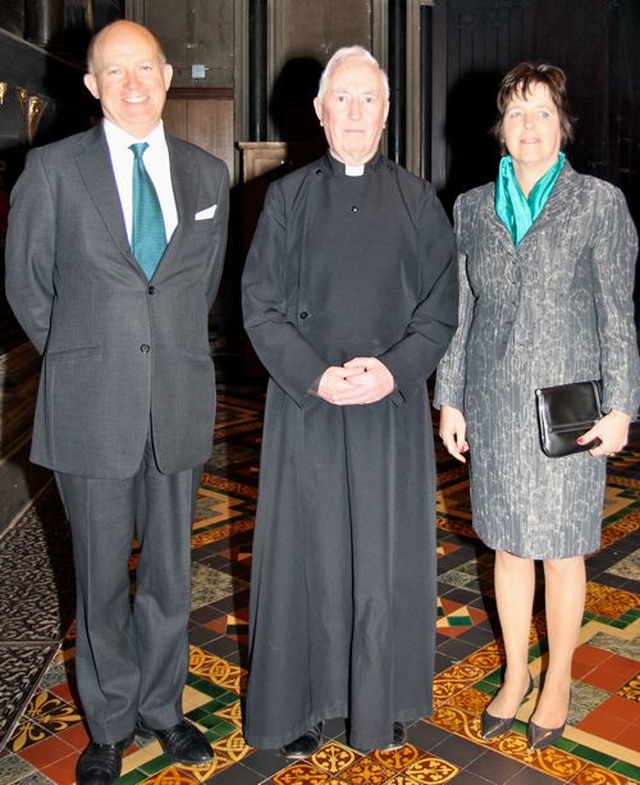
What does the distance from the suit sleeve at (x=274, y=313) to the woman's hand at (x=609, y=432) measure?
0.65 metres

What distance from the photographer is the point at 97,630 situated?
231 cm

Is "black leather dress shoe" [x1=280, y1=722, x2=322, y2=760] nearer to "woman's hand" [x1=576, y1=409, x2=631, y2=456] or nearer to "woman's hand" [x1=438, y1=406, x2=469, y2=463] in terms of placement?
"woman's hand" [x1=438, y1=406, x2=469, y2=463]

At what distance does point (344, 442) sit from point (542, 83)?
3.14ft

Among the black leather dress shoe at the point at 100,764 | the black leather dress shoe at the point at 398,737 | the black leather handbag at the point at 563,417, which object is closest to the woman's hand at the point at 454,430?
the black leather handbag at the point at 563,417

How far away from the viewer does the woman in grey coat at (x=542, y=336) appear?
7.57 ft

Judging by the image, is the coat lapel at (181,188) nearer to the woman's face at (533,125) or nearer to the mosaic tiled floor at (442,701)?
the woman's face at (533,125)

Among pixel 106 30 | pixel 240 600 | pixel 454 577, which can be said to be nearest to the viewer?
pixel 106 30

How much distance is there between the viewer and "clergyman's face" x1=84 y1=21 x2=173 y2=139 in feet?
7.11

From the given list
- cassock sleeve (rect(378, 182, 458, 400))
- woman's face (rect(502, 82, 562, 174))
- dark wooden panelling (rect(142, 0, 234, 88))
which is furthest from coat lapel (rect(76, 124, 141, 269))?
dark wooden panelling (rect(142, 0, 234, 88))

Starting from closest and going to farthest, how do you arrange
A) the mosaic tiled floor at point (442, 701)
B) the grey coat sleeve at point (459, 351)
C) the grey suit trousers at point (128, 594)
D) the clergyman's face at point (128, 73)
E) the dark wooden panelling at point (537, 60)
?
the clergyman's face at point (128, 73) → the grey suit trousers at point (128, 594) → the mosaic tiled floor at point (442, 701) → the grey coat sleeve at point (459, 351) → the dark wooden panelling at point (537, 60)

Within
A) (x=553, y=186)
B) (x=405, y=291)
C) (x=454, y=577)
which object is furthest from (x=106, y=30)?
(x=454, y=577)

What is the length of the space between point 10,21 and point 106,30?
4.88 metres

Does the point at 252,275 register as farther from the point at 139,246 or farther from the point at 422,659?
the point at 422,659

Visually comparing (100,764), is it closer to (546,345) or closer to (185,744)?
(185,744)
